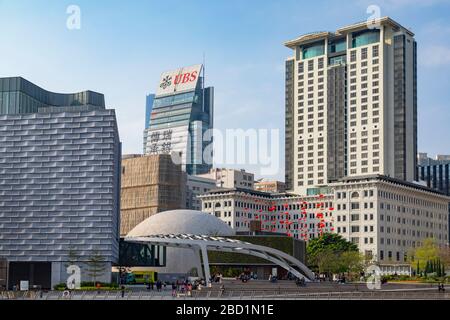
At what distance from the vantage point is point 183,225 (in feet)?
411

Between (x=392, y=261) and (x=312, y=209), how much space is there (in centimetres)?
2820

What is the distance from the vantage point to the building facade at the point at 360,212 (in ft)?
520

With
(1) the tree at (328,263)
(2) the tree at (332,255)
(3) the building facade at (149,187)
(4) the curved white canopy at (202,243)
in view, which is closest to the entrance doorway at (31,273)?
(4) the curved white canopy at (202,243)

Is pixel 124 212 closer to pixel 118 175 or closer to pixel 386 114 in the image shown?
pixel 386 114

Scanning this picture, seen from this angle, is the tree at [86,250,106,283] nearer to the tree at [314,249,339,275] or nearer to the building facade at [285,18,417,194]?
the tree at [314,249,339,275]

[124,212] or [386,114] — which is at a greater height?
[386,114]

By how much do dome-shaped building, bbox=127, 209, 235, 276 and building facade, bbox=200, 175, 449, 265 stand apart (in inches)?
629

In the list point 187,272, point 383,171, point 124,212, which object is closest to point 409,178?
point 383,171

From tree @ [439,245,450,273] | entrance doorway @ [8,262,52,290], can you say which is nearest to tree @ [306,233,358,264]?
tree @ [439,245,450,273]

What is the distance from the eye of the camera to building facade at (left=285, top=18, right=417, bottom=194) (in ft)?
607

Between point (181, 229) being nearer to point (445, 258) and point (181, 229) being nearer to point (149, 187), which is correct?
point (445, 258)

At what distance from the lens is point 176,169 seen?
18275 centimetres

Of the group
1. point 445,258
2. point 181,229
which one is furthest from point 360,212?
point 181,229

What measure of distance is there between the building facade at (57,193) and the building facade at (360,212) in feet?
181
